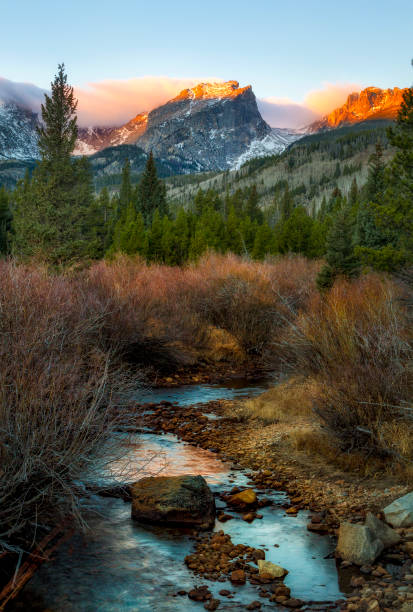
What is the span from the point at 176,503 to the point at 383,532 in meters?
2.71

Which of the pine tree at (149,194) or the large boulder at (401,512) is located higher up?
the pine tree at (149,194)

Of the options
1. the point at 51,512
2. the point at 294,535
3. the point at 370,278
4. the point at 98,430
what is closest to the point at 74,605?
the point at 51,512

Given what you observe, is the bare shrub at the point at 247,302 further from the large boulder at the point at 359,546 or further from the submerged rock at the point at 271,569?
the submerged rock at the point at 271,569

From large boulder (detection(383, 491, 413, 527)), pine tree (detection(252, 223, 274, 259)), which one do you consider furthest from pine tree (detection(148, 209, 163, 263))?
large boulder (detection(383, 491, 413, 527))

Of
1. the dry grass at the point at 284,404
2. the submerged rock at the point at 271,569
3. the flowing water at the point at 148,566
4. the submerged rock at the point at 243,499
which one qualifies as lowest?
the dry grass at the point at 284,404

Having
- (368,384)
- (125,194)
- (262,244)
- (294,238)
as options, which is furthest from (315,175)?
(368,384)

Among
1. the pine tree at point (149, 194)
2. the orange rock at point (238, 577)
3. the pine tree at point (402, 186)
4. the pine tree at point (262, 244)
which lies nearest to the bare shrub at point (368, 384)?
the orange rock at point (238, 577)

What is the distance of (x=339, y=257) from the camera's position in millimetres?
28000

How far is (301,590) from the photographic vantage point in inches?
240

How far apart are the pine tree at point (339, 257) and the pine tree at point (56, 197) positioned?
41.9 feet

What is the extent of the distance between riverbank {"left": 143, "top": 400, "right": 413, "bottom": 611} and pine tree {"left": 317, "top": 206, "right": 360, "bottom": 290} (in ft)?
46.6

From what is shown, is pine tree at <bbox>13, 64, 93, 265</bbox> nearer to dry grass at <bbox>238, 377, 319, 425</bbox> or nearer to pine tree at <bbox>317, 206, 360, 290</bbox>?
pine tree at <bbox>317, 206, 360, 290</bbox>

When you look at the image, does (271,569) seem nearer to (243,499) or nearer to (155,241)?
(243,499)

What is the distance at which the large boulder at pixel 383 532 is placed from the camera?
6.82 metres
